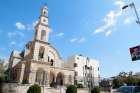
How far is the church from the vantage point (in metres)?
43.7

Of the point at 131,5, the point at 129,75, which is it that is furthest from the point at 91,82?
the point at 131,5

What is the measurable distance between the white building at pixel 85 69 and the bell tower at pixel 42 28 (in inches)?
652

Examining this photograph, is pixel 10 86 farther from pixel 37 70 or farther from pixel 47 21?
pixel 47 21

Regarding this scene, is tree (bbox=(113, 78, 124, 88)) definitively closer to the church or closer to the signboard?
the church

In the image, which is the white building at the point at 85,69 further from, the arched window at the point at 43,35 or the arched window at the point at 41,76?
the arched window at the point at 41,76

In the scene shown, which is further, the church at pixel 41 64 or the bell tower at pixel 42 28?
the bell tower at pixel 42 28

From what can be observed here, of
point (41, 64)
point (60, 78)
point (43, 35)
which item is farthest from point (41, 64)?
point (43, 35)

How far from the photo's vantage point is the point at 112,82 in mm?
62656

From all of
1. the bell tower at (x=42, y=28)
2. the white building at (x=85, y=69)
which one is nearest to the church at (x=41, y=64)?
the bell tower at (x=42, y=28)

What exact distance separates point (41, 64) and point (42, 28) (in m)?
10.1

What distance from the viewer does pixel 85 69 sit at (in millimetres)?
65375

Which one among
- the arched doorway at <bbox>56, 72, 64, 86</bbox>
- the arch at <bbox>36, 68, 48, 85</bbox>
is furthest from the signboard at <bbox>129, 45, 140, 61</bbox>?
the arched doorway at <bbox>56, 72, 64, 86</bbox>

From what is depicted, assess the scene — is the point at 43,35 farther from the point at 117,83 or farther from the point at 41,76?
the point at 117,83

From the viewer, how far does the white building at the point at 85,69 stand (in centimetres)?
6309
